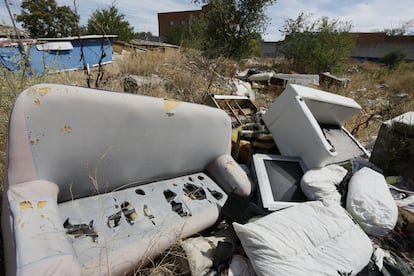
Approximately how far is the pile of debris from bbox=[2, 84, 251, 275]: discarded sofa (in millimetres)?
225

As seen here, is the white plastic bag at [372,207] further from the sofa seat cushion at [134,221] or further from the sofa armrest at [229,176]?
the sofa seat cushion at [134,221]

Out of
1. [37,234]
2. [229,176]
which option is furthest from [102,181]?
[229,176]

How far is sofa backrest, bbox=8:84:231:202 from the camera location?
984mm

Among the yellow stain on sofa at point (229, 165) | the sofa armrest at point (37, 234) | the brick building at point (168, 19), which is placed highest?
the brick building at point (168, 19)

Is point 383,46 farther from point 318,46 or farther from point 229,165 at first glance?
point 229,165

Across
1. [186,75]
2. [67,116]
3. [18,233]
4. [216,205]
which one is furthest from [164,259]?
[186,75]

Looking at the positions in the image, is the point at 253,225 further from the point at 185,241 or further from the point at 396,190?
the point at 396,190

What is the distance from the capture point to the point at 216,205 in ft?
4.96

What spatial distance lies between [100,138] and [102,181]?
274 millimetres

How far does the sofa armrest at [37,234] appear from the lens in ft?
2.39

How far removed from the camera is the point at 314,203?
1.40m

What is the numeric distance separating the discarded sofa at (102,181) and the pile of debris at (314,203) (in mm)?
225

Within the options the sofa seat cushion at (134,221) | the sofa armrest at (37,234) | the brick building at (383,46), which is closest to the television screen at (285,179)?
the sofa seat cushion at (134,221)

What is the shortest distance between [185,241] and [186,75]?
3330 millimetres
